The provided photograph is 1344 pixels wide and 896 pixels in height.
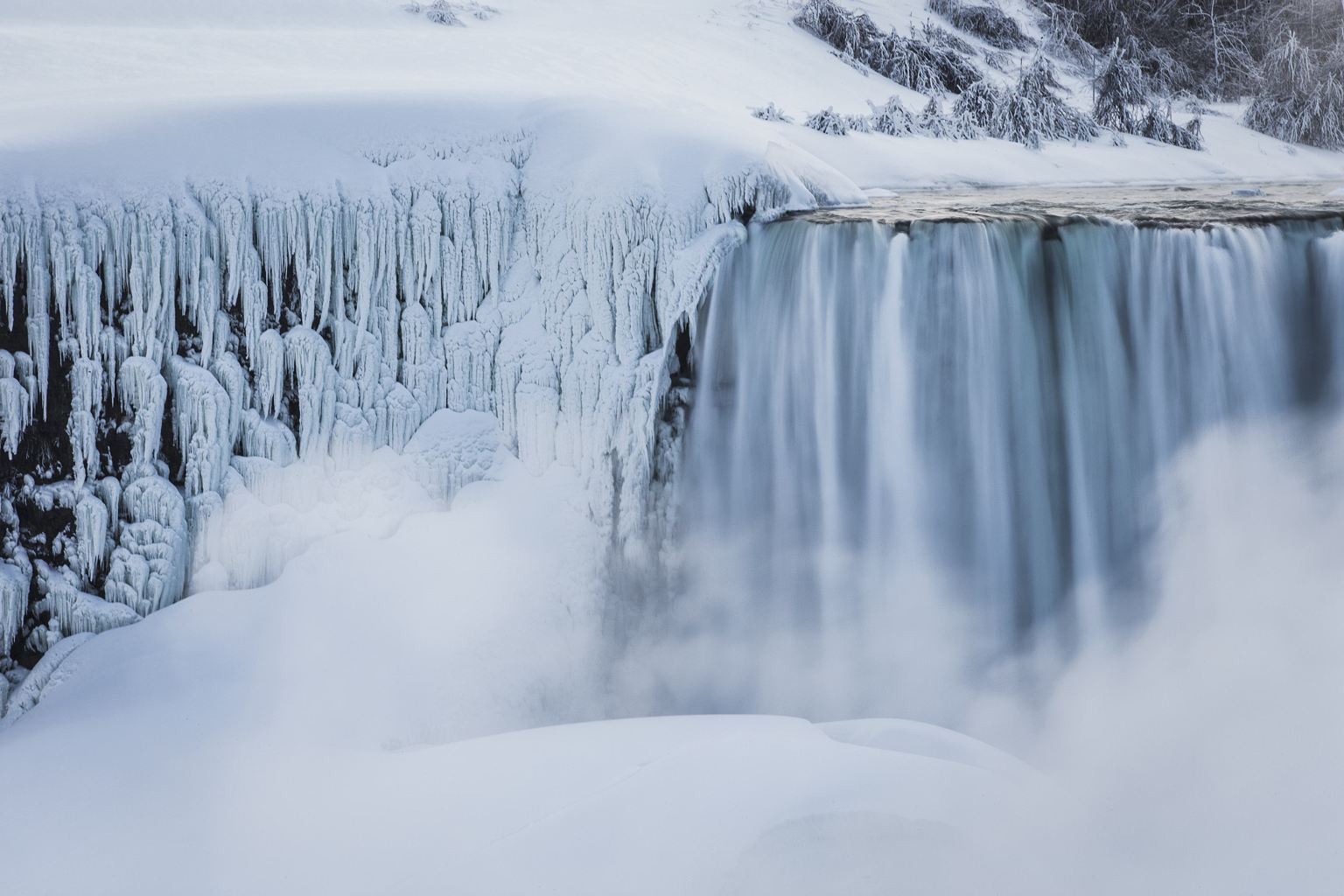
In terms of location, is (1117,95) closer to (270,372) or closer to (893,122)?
(893,122)

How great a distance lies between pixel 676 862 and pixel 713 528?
2.07 meters

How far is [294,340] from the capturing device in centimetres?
413

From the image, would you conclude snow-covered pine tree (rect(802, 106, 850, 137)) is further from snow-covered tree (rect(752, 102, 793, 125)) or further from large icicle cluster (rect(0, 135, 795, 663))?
large icicle cluster (rect(0, 135, 795, 663))

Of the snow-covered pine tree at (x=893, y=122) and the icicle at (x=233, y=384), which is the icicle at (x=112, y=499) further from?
the snow-covered pine tree at (x=893, y=122)

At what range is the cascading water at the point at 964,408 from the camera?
4.32 meters

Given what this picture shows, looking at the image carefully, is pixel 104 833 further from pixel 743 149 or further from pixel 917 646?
pixel 743 149

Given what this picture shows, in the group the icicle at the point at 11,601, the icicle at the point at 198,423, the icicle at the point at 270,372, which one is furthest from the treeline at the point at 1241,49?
the icicle at the point at 11,601

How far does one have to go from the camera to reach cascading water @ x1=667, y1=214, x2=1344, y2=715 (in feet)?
14.2

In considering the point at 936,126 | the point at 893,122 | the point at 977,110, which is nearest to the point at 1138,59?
the point at 977,110

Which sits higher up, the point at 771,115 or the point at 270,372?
the point at 771,115

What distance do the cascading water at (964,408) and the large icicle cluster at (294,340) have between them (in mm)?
438

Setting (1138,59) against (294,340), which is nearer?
(294,340)

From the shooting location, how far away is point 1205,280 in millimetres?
4301

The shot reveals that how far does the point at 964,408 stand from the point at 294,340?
3.04 metres
